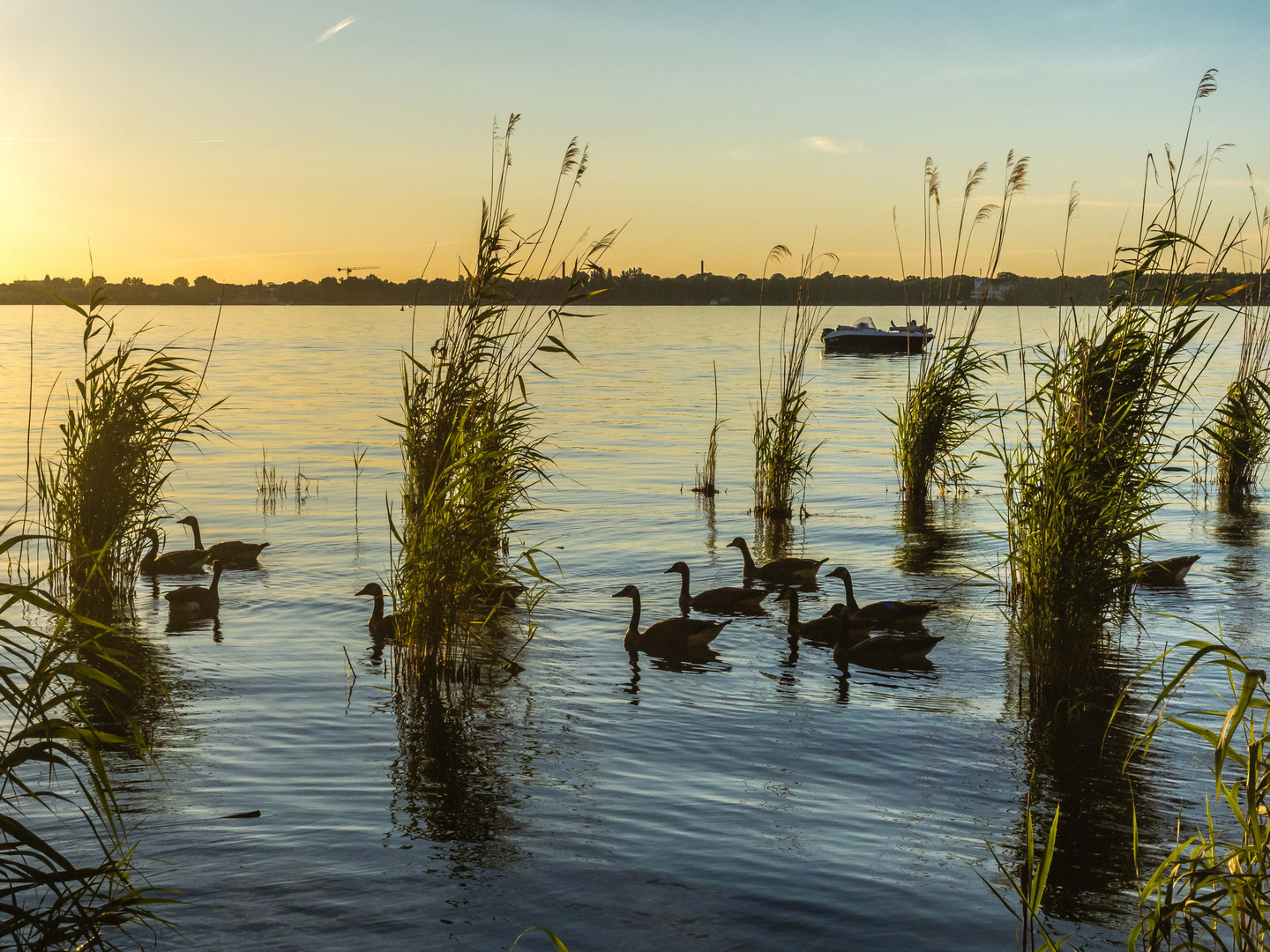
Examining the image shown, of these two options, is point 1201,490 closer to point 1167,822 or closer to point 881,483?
point 881,483

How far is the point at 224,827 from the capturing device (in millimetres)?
6160

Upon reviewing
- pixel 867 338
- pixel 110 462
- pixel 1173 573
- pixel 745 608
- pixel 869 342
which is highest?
pixel 867 338

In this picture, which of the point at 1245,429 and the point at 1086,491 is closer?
the point at 1086,491

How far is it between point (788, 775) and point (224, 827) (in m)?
3.71

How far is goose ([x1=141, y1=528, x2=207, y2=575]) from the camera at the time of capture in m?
13.6

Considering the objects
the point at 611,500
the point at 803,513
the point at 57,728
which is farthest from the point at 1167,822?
the point at 611,500

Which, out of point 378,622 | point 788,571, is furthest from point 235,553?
point 788,571

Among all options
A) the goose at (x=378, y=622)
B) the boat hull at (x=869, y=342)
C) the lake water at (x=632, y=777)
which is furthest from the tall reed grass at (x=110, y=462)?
the boat hull at (x=869, y=342)

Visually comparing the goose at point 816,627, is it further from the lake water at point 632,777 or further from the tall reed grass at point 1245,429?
the tall reed grass at point 1245,429

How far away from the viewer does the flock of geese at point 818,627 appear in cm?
1025

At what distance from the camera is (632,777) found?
718 centimetres

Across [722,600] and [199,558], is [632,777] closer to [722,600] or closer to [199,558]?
[722,600]

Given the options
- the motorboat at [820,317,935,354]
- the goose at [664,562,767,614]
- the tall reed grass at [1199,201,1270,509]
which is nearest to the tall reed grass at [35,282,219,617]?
the goose at [664,562,767,614]

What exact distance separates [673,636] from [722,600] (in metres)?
2.04
